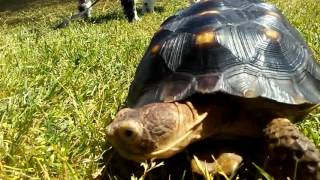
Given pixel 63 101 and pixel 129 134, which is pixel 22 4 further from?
pixel 129 134

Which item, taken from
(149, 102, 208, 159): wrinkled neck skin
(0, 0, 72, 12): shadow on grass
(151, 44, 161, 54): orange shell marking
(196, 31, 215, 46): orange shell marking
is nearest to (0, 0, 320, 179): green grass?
(149, 102, 208, 159): wrinkled neck skin

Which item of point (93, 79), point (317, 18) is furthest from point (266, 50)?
point (317, 18)

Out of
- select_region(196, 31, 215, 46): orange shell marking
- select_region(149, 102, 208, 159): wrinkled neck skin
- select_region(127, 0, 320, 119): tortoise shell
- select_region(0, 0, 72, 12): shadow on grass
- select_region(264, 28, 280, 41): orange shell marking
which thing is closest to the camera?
select_region(149, 102, 208, 159): wrinkled neck skin

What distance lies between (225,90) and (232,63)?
0.72ft

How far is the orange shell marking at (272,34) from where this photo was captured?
330 centimetres

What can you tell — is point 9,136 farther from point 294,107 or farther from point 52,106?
point 294,107

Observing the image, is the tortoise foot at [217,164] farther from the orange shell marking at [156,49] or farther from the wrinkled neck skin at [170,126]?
the orange shell marking at [156,49]

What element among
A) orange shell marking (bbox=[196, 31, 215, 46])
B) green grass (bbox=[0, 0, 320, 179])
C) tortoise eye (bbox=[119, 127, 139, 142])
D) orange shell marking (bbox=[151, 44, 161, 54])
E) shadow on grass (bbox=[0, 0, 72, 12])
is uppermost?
orange shell marking (bbox=[196, 31, 215, 46])

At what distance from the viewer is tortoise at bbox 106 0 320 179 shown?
2639 millimetres

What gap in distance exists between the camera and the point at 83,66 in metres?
5.19

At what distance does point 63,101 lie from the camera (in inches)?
158

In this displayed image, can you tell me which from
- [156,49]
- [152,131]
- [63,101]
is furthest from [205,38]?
[63,101]

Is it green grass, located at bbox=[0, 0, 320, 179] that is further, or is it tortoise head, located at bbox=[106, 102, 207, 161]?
green grass, located at bbox=[0, 0, 320, 179]

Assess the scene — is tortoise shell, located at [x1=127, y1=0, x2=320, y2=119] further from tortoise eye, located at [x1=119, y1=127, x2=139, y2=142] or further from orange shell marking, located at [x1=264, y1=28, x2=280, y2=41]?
tortoise eye, located at [x1=119, y1=127, x2=139, y2=142]
